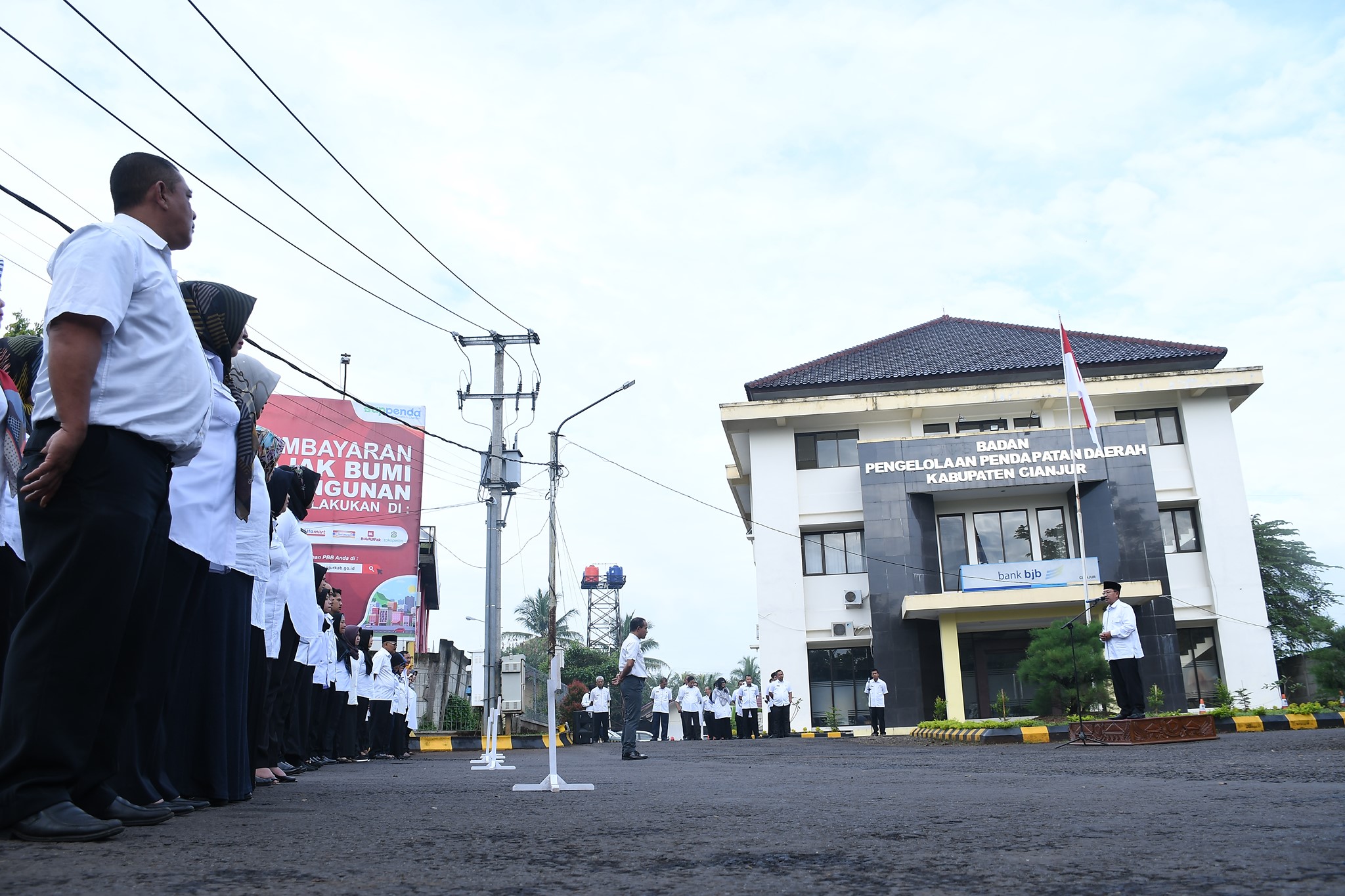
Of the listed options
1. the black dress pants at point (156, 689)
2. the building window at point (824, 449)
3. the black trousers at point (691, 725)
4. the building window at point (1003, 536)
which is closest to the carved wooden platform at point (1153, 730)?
the black dress pants at point (156, 689)

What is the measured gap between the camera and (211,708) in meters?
4.34

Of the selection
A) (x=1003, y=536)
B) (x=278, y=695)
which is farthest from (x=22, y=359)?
(x=1003, y=536)

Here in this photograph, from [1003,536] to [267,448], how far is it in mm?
25015

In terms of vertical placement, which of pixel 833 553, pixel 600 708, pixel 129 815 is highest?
pixel 833 553

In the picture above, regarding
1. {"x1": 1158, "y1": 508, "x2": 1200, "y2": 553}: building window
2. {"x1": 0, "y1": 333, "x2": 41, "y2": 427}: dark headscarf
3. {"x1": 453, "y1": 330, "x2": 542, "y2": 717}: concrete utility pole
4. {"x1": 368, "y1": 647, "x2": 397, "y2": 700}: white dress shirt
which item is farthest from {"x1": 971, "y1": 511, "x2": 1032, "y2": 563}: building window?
{"x1": 0, "y1": 333, "x2": 41, "y2": 427}: dark headscarf

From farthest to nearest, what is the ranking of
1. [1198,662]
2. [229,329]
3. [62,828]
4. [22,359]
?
[1198,662]
[22,359]
[229,329]
[62,828]

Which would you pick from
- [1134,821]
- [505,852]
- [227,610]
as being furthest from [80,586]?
[1134,821]

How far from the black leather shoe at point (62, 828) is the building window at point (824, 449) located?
26841 mm

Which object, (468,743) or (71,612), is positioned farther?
(468,743)

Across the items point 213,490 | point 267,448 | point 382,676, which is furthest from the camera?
point 382,676

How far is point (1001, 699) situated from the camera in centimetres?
1991

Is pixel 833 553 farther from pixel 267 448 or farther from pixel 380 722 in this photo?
pixel 267 448

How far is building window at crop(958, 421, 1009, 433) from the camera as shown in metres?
28.8

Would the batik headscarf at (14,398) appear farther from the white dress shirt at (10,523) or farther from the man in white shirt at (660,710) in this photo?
the man in white shirt at (660,710)
